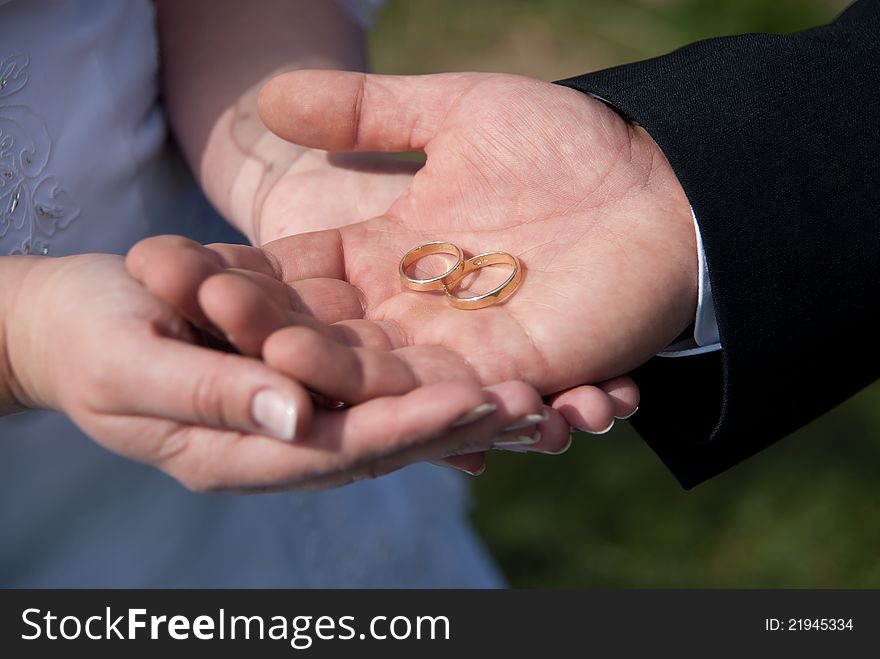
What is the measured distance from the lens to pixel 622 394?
1730 millimetres

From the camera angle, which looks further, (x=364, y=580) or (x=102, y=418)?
(x=364, y=580)

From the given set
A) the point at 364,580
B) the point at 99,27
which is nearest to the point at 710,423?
the point at 364,580

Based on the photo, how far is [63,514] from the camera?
2008 mm

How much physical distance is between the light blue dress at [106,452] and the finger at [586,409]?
1.03m

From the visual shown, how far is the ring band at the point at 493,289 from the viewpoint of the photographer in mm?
1772

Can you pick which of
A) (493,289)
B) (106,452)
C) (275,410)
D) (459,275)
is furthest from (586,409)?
(106,452)

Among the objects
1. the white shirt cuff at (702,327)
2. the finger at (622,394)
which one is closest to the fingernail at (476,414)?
the finger at (622,394)

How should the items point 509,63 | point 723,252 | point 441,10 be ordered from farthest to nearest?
point 441,10
point 509,63
point 723,252

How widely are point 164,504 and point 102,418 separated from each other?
0.93m

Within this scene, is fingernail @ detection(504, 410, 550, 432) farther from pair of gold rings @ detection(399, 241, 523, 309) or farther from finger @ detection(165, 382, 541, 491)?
pair of gold rings @ detection(399, 241, 523, 309)

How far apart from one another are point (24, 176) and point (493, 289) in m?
0.93

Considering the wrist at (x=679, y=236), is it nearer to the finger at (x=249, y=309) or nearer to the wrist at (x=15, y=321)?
the finger at (x=249, y=309)

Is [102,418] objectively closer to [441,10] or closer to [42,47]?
[42,47]

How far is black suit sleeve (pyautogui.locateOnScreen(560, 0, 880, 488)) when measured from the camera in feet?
5.70
